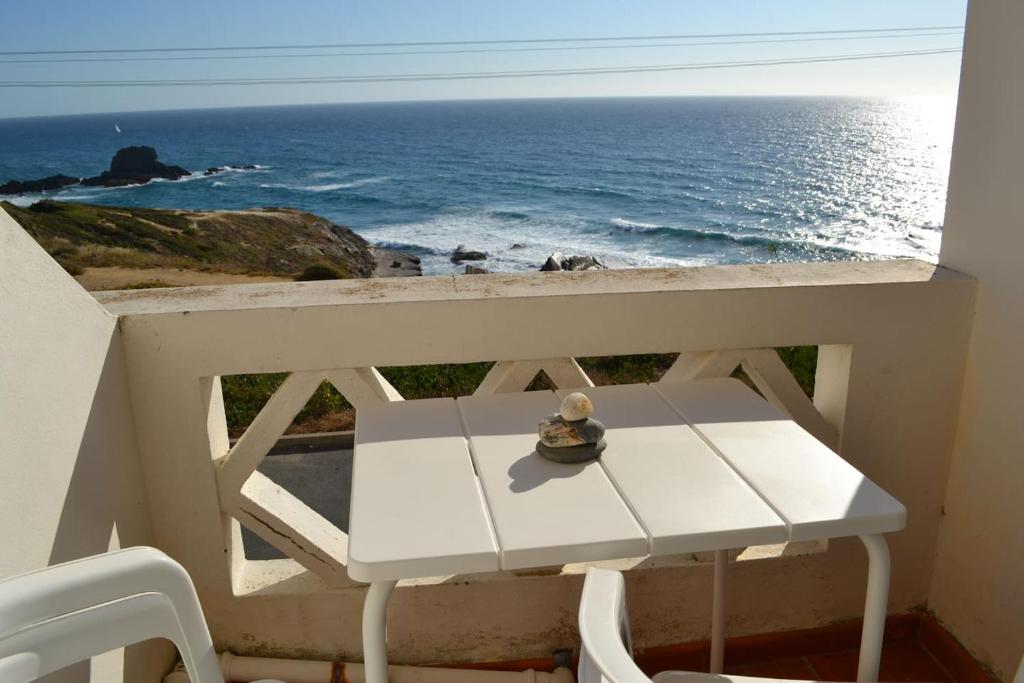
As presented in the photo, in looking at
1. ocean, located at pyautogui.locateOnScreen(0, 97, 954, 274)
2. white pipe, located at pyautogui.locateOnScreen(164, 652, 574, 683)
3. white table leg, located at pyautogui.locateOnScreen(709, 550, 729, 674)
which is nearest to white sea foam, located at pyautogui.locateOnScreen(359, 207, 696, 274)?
ocean, located at pyautogui.locateOnScreen(0, 97, 954, 274)

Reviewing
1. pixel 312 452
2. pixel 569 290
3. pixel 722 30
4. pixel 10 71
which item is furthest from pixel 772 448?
pixel 10 71

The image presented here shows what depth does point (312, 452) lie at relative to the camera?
23.0 feet

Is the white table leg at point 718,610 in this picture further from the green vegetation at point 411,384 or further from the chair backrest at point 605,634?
the green vegetation at point 411,384

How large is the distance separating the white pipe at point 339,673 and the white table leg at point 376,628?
0.70m

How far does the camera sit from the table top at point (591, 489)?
1.09 meters

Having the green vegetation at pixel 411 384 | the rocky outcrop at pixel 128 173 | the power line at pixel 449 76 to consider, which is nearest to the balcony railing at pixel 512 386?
the green vegetation at pixel 411 384

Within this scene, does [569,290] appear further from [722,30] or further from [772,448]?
[722,30]

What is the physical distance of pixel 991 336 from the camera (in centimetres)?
178

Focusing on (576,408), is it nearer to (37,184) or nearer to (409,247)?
(409,247)

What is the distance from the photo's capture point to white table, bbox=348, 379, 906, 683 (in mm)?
1087

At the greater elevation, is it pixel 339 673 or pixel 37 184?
pixel 339 673

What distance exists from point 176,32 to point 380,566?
217ft

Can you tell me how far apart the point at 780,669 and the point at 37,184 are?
184 ft

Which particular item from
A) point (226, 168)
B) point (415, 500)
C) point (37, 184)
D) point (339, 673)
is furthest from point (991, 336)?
point (226, 168)
